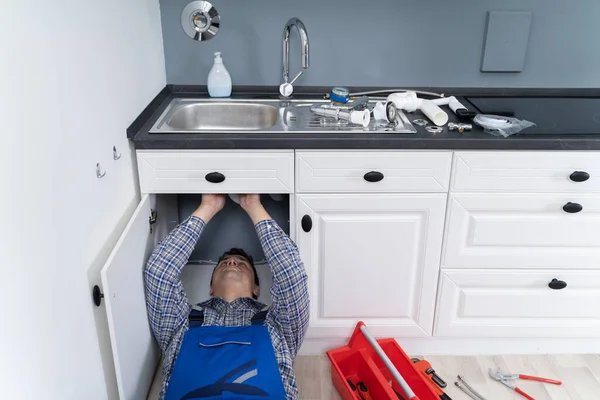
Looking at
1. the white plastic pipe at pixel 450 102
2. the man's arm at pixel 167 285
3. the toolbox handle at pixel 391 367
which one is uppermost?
the white plastic pipe at pixel 450 102

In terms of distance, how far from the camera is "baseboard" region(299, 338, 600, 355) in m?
2.07

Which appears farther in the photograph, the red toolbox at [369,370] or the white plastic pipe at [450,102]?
the white plastic pipe at [450,102]

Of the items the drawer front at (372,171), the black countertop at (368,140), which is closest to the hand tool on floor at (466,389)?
the drawer front at (372,171)

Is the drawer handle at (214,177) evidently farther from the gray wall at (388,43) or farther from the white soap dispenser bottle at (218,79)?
the gray wall at (388,43)

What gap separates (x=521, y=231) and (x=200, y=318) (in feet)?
3.76

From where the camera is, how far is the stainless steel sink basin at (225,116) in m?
2.08

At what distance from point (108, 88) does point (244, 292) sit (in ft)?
2.71

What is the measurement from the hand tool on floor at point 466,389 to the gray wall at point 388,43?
45.5 inches

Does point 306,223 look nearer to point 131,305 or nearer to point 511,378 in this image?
point 131,305

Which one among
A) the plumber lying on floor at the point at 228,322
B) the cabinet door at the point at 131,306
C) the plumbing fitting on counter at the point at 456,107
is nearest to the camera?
the cabinet door at the point at 131,306

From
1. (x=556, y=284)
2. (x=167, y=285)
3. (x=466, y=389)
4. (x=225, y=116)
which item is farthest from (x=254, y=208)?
(x=556, y=284)

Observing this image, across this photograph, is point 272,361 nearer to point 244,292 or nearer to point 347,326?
point 244,292

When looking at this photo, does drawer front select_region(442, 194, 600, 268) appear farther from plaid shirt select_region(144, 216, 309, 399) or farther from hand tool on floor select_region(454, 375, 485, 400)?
plaid shirt select_region(144, 216, 309, 399)

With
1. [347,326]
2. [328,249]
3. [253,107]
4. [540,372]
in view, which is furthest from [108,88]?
[540,372]
